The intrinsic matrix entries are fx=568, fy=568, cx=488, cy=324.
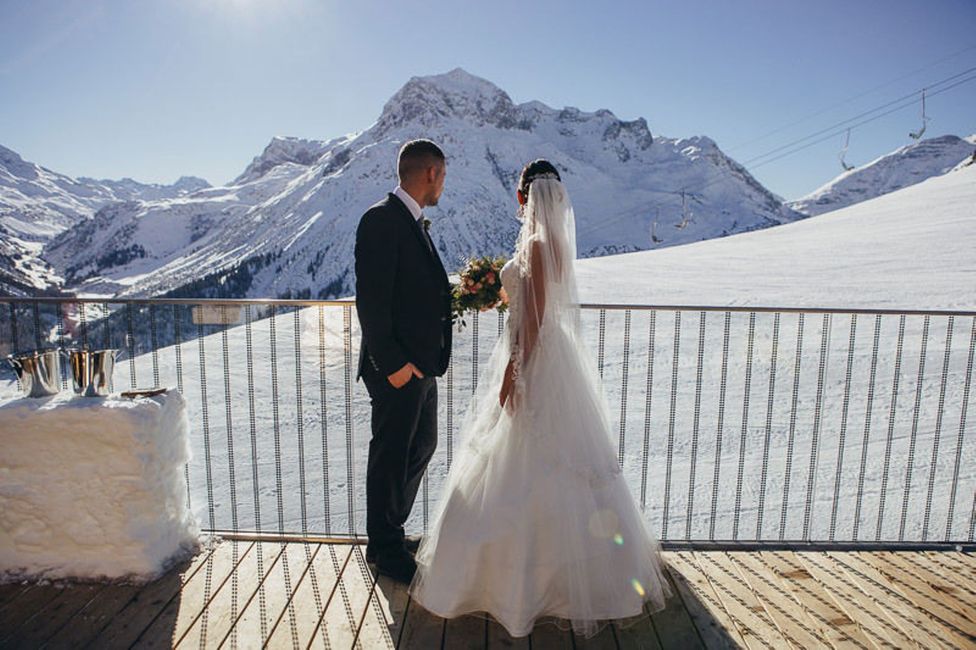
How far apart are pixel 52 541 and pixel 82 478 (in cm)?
36

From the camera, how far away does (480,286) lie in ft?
8.82

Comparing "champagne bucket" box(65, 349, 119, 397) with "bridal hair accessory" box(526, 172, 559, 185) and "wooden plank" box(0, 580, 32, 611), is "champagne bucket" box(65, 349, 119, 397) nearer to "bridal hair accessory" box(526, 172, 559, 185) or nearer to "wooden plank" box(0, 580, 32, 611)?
"wooden plank" box(0, 580, 32, 611)

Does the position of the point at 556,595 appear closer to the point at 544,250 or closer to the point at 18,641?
the point at 544,250

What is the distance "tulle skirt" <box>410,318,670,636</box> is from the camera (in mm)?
2168

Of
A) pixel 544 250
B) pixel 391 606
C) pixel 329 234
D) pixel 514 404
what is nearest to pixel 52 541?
pixel 391 606

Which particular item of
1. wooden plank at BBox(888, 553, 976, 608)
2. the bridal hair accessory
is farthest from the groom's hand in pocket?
wooden plank at BBox(888, 553, 976, 608)

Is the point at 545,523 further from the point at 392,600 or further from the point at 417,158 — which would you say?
the point at 417,158

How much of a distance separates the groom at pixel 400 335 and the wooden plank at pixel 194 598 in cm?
70

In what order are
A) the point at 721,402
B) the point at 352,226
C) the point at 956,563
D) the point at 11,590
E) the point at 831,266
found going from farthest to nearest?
the point at 352,226 → the point at 831,266 → the point at 721,402 → the point at 956,563 → the point at 11,590

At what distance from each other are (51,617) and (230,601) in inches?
28.4

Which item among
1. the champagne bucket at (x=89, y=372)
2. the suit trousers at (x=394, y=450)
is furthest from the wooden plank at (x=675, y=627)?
the champagne bucket at (x=89, y=372)

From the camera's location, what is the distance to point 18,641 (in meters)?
2.26

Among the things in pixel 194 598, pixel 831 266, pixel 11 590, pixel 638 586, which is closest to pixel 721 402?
pixel 638 586

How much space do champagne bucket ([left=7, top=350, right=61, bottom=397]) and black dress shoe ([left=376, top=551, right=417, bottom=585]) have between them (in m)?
1.83
